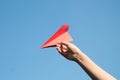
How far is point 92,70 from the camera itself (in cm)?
276

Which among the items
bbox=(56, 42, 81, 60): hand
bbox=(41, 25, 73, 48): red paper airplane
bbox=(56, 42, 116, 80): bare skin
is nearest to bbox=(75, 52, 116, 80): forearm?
bbox=(56, 42, 116, 80): bare skin

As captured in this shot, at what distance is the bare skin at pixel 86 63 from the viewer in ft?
8.99

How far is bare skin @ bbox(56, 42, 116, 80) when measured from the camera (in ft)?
8.99

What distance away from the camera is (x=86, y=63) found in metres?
2.89

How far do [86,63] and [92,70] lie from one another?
0.54 ft

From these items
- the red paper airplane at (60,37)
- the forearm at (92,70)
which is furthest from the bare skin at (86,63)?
the red paper airplane at (60,37)

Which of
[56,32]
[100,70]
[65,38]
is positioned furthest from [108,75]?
[56,32]

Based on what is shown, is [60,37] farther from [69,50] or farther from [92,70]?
[92,70]

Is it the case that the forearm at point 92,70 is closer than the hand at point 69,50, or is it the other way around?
the forearm at point 92,70

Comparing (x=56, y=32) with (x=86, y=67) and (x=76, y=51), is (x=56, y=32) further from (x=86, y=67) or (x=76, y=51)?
(x=86, y=67)

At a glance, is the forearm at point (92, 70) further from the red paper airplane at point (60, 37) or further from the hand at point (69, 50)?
the red paper airplane at point (60, 37)

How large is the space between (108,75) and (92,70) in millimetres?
230

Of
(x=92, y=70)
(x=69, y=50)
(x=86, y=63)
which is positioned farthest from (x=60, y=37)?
(x=92, y=70)

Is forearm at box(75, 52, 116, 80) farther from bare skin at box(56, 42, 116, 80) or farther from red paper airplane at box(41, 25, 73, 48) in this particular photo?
red paper airplane at box(41, 25, 73, 48)
